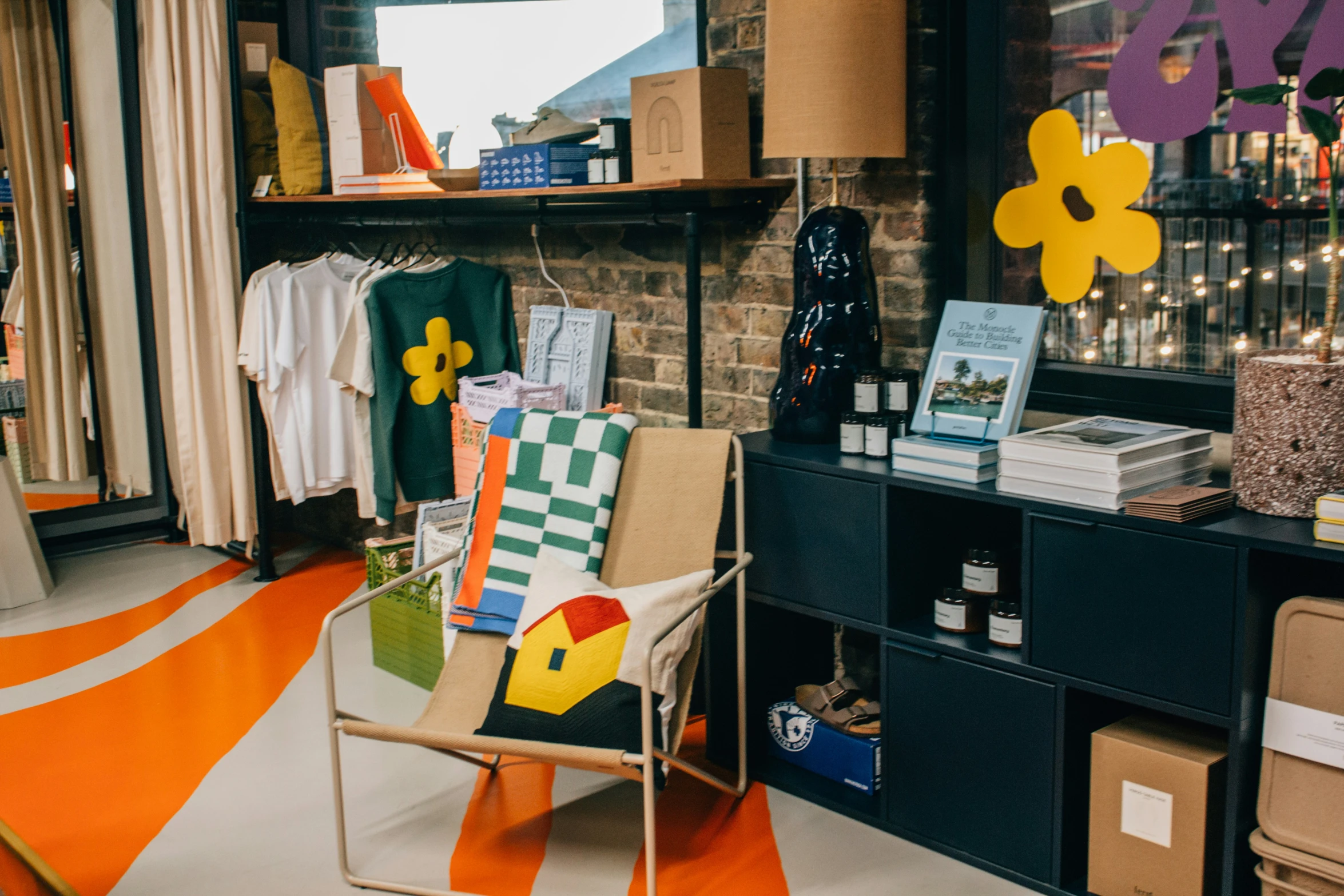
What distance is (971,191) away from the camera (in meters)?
2.84

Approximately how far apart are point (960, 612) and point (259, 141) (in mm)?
3312

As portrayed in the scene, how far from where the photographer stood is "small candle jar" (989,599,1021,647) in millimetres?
2428

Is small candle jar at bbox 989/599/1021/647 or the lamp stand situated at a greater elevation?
the lamp stand

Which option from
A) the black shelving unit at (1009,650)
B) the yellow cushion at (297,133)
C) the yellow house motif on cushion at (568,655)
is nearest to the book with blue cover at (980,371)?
the black shelving unit at (1009,650)

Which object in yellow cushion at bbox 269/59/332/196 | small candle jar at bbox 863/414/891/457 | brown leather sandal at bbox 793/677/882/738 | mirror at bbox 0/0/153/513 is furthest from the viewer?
mirror at bbox 0/0/153/513

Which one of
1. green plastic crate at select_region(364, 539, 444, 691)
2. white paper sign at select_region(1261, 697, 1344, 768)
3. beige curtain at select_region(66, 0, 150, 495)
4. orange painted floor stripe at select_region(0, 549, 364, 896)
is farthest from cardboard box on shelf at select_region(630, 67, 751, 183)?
beige curtain at select_region(66, 0, 150, 495)

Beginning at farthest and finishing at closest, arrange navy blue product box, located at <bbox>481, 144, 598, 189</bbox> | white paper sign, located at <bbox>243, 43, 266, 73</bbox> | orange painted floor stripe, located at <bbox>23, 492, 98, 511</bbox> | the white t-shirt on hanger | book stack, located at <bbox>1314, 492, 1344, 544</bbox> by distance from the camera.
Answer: orange painted floor stripe, located at <bbox>23, 492, 98, 511</bbox> < white paper sign, located at <bbox>243, 43, 266, 73</bbox> < the white t-shirt on hanger < navy blue product box, located at <bbox>481, 144, 598, 189</bbox> < book stack, located at <bbox>1314, 492, 1344, 544</bbox>

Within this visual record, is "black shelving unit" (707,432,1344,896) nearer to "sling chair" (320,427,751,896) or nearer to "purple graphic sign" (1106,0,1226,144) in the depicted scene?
"sling chair" (320,427,751,896)

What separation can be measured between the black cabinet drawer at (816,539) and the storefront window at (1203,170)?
66 centimetres

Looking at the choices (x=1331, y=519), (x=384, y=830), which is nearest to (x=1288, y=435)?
(x=1331, y=519)

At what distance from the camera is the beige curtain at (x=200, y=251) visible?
14.2ft

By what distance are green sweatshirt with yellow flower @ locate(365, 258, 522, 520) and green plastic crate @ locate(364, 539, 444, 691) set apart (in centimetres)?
38

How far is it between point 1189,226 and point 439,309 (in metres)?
2.37

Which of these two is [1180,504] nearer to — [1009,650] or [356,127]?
[1009,650]
